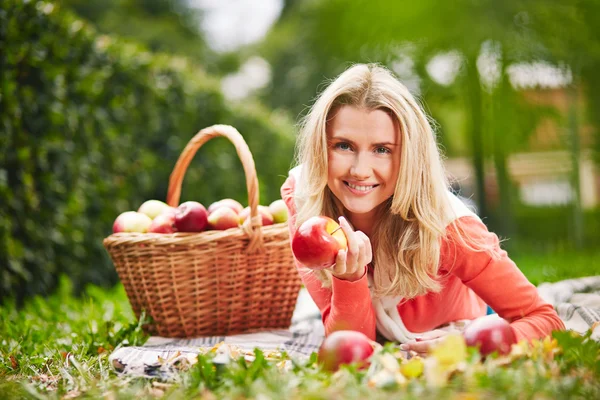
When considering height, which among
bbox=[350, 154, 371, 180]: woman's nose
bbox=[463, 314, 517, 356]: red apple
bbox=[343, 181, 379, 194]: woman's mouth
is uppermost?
bbox=[350, 154, 371, 180]: woman's nose

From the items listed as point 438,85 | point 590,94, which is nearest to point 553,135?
point 590,94

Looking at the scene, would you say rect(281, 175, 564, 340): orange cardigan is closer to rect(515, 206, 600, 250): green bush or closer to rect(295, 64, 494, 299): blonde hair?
rect(295, 64, 494, 299): blonde hair

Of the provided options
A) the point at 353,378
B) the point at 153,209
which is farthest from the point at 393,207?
the point at 153,209

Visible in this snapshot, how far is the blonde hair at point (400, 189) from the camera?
2.14 m

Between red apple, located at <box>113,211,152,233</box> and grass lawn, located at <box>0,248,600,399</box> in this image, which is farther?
red apple, located at <box>113,211,152,233</box>

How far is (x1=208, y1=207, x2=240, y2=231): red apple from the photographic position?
9.42 ft

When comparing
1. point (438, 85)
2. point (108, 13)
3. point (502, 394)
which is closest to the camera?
point (502, 394)

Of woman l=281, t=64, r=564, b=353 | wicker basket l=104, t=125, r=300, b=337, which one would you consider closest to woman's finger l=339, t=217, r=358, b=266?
woman l=281, t=64, r=564, b=353

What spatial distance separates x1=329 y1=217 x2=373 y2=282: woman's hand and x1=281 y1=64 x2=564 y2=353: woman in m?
0.03

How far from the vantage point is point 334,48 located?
14305 millimetres

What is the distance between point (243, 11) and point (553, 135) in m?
16.5

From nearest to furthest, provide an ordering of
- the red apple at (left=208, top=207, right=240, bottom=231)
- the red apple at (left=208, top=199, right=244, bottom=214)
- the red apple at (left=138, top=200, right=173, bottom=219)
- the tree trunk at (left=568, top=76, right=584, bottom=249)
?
the red apple at (left=208, top=207, right=240, bottom=231) → the red apple at (left=208, top=199, right=244, bottom=214) → the red apple at (left=138, top=200, right=173, bottom=219) → the tree trunk at (left=568, top=76, right=584, bottom=249)

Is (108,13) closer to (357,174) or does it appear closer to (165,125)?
(165,125)

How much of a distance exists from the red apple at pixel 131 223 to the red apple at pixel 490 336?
5.98 feet
